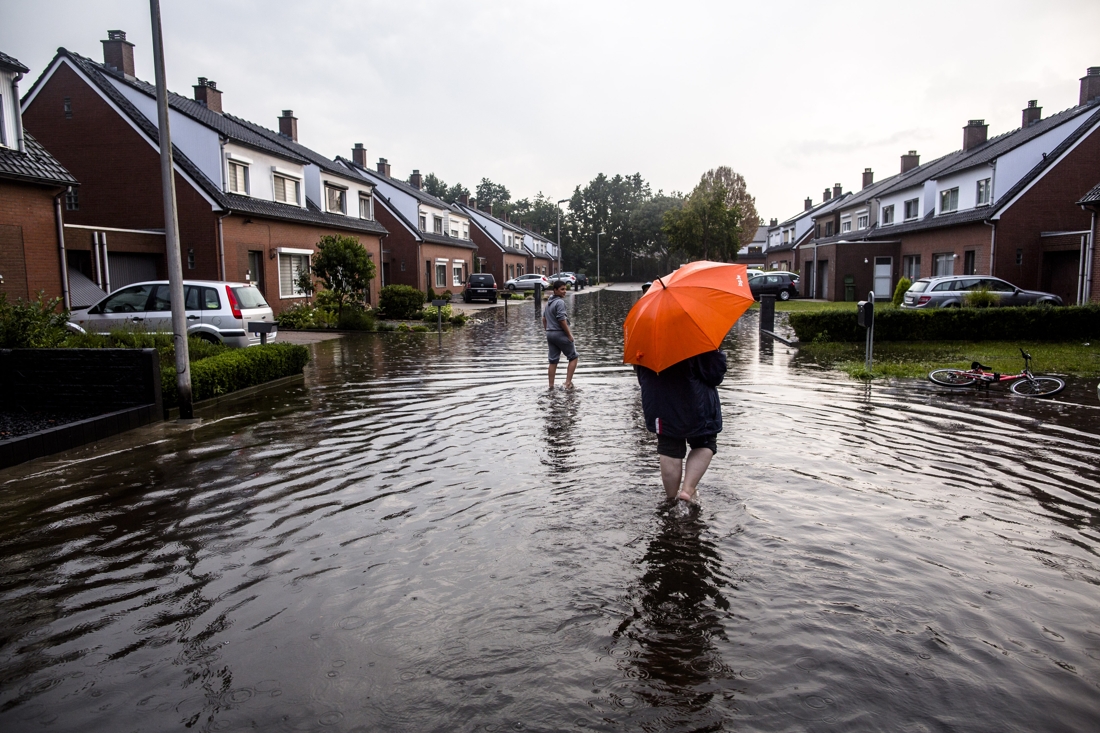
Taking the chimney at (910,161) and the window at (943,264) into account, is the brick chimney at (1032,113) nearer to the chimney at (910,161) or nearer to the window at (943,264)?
the window at (943,264)

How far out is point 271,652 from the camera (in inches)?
149

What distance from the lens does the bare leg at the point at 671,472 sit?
227 inches

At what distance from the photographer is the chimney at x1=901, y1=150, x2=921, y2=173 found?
46531mm

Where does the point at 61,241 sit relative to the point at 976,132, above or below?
below

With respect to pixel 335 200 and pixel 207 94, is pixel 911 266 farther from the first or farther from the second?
pixel 207 94

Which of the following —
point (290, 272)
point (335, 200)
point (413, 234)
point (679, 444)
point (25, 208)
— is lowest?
point (679, 444)

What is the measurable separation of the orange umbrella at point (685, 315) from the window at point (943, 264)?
95.1 ft

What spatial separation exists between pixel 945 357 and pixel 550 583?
13629 mm

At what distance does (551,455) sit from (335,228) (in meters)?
24.9

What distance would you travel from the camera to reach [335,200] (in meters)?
32.5

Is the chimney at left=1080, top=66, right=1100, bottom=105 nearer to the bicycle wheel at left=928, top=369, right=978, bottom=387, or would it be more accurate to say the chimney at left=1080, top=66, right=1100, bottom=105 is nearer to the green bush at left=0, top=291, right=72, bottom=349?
the bicycle wheel at left=928, top=369, right=978, bottom=387

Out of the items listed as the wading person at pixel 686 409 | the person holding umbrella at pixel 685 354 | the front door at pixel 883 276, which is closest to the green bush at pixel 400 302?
the person holding umbrella at pixel 685 354

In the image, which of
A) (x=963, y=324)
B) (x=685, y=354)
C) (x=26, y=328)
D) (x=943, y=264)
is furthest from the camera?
(x=943, y=264)

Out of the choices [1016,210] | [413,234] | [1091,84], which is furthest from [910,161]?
[413,234]
